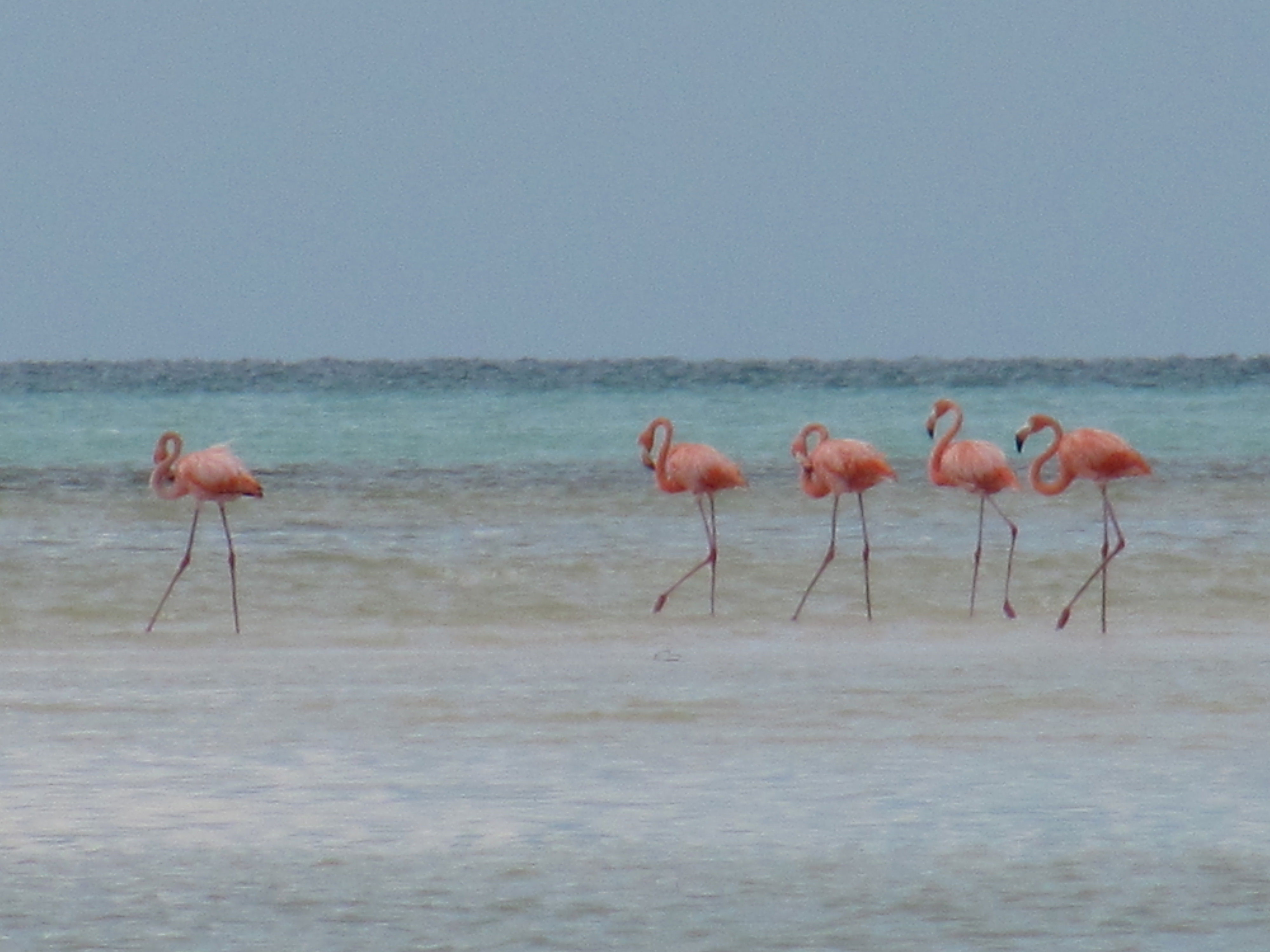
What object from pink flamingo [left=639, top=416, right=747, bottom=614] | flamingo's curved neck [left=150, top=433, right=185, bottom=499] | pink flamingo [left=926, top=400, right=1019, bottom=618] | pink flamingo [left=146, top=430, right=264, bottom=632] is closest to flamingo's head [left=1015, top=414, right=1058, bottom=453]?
pink flamingo [left=926, top=400, right=1019, bottom=618]

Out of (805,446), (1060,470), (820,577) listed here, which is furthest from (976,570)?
(820,577)

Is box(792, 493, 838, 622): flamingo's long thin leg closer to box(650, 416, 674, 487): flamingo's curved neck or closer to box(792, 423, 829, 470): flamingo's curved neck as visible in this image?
box(792, 423, 829, 470): flamingo's curved neck

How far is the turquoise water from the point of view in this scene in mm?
4137

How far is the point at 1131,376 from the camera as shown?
57312 millimetres

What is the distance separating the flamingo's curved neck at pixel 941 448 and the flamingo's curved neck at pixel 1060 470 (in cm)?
35

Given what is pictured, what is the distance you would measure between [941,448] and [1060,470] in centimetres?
64

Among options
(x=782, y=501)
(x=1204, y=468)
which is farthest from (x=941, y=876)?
(x=1204, y=468)

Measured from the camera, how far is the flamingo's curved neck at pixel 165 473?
10.1 meters

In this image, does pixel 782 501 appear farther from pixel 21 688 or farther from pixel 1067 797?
pixel 1067 797

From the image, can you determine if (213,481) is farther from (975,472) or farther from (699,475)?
(975,472)

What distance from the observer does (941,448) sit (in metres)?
10.4

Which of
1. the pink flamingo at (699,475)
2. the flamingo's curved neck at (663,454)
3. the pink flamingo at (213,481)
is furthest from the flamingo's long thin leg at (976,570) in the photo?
the pink flamingo at (213,481)

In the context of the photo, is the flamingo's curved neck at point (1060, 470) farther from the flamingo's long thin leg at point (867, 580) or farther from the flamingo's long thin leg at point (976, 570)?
the flamingo's long thin leg at point (867, 580)

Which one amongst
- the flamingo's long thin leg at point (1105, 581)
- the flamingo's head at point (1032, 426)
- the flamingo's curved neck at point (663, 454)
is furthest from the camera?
the flamingo's curved neck at point (663, 454)
